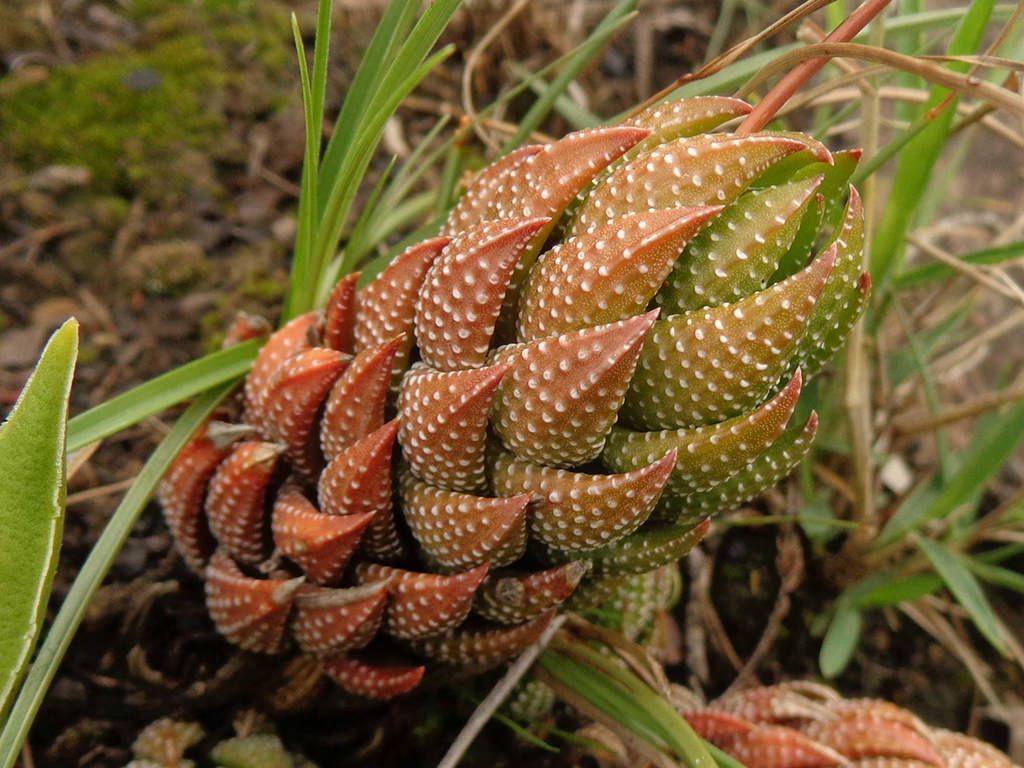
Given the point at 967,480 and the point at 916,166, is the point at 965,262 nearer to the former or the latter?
the point at 916,166

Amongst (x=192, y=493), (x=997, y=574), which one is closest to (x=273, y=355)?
(x=192, y=493)

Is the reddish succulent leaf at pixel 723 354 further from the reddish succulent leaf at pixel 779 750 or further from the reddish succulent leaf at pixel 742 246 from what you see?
the reddish succulent leaf at pixel 779 750

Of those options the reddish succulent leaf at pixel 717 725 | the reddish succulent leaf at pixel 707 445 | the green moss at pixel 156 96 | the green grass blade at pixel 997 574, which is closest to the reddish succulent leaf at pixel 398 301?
the reddish succulent leaf at pixel 707 445

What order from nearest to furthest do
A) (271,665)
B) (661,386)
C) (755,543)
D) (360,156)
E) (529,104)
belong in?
(661,386) → (360,156) → (271,665) → (755,543) → (529,104)

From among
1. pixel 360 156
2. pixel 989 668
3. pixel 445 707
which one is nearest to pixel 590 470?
pixel 360 156

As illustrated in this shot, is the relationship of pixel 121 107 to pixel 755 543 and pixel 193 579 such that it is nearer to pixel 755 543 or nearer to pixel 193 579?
pixel 193 579
